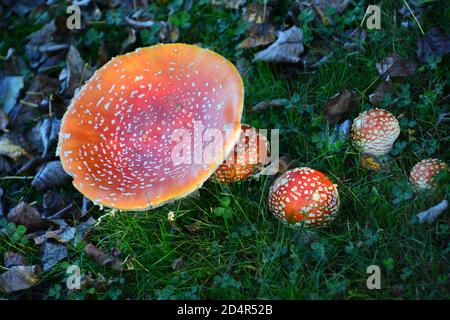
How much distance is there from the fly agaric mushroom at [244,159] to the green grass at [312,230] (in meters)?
0.09

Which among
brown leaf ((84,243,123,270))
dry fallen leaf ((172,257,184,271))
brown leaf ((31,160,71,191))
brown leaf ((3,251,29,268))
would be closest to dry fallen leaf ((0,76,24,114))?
brown leaf ((31,160,71,191))

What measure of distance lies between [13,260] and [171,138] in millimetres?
1421

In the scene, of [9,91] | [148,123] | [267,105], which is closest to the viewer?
[148,123]

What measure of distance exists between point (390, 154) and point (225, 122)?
125 cm

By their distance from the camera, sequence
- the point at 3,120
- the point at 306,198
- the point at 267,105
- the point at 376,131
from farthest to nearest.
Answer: the point at 3,120 → the point at 267,105 → the point at 376,131 → the point at 306,198

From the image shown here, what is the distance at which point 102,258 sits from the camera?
373 centimetres

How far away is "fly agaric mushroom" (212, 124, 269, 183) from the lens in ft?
12.3

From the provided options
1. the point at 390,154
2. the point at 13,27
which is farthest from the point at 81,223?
the point at 13,27

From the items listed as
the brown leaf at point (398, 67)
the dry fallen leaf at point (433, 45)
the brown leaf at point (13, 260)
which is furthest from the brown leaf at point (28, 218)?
the dry fallen leaf at point (433, 45)

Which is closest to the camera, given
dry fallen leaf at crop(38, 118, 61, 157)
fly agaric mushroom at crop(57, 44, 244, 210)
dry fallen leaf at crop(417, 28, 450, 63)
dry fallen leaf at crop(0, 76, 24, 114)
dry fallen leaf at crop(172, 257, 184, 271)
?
fly agaric mushroom at crop(57, 44, 244, 210)

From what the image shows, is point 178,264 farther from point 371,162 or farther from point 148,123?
point 371,162

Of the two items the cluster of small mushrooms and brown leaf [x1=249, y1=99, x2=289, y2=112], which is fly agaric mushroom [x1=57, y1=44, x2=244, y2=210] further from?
brown leaf [x1=249, y1=99, x2=289, y2=112]

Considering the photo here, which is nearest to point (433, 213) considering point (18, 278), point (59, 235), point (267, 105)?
point (267, 105)
